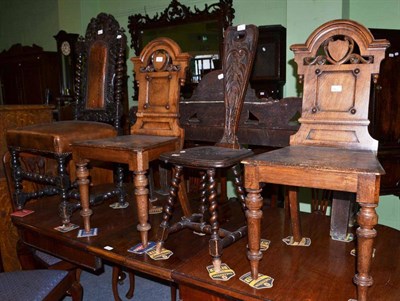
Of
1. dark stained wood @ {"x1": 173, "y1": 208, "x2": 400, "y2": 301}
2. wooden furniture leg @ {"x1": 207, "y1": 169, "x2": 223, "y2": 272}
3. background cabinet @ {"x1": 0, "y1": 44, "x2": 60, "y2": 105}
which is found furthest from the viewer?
background cabinet @ {"x1": 0, "y1": 44, "x2": 60, "y2": 105}

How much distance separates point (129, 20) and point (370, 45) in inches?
153

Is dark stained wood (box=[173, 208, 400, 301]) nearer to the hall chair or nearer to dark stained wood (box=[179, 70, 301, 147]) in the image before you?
the hall chair

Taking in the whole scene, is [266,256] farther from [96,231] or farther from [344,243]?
[96,231]

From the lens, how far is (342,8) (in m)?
3.17

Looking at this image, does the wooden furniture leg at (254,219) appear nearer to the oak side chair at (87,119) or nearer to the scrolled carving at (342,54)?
the scrolled carving at (342,54)

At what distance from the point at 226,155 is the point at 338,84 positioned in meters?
0.61

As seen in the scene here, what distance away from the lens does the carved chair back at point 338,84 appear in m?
1.56

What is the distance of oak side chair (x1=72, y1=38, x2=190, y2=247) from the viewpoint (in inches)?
65.9

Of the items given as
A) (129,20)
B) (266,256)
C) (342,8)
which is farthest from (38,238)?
(129,20)

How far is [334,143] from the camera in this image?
5.29ft

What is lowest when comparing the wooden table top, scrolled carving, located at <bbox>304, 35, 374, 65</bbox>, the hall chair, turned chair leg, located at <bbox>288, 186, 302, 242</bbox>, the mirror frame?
the wooden table top

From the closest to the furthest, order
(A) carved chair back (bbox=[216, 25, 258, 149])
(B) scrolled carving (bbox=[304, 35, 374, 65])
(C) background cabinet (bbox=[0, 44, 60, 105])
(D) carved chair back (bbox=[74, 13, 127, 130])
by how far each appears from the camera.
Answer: (B) scrolled carving (bbox=[304, 35, 374, 65])
(A) carved chair back (bbox=[216, 25, 258, 149])
(D) carved chair back (bbox=[74, 13, 127, 130])
(C) background cabinet (bbox=[0, 44, 60, 105])

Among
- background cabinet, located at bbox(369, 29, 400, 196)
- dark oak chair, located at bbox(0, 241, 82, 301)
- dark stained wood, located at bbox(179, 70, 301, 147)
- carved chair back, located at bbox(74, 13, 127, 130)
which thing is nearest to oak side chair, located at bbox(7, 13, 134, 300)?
carved chair back, located at bbox(74, 13, 127, 130)

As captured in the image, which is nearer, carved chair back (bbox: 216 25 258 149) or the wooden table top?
the wooden table top
